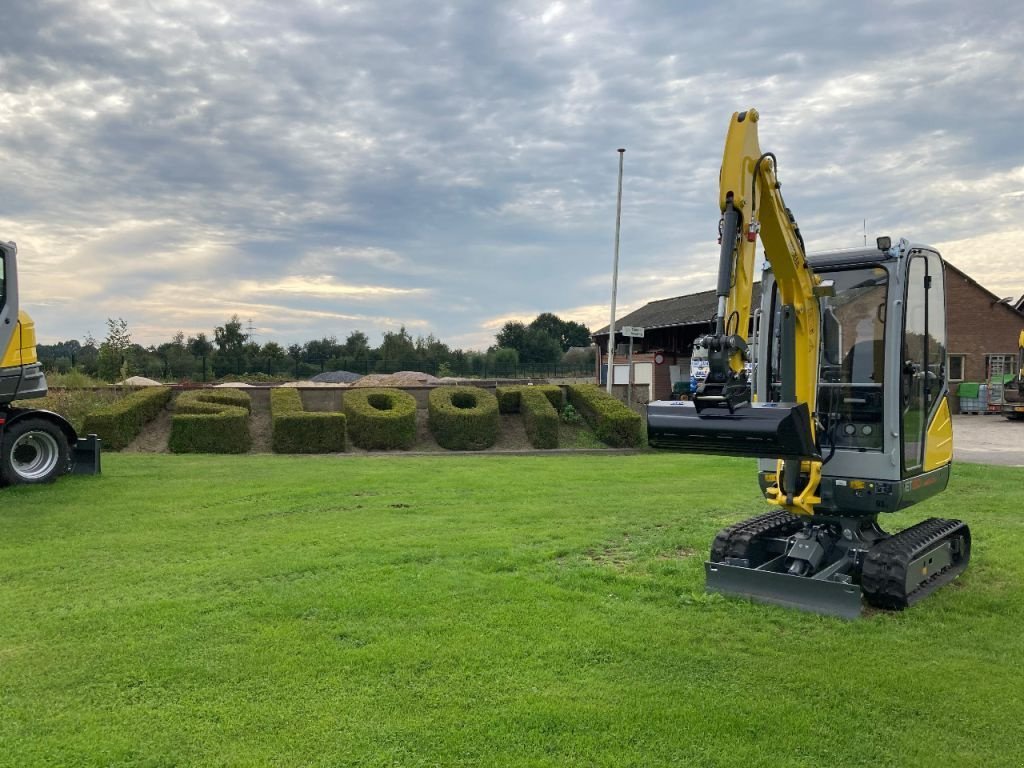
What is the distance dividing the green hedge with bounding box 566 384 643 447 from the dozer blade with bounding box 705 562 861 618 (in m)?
13.3

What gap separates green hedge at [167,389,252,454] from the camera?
1775 centimetres

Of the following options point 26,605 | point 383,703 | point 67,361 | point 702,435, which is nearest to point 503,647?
point 383,703

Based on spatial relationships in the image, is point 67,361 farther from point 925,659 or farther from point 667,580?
point 925,659

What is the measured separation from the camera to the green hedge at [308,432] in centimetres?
1823

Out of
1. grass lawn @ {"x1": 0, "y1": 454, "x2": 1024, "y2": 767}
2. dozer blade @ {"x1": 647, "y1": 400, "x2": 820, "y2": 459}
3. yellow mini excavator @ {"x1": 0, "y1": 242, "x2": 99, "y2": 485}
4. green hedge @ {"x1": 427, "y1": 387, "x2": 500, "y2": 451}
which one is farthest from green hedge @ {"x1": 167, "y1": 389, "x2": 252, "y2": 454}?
dozer blade @ {"x1": 647, "y1": 400, "x2": 820, "y2": 459}

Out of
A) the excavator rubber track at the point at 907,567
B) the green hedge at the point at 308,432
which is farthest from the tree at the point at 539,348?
the excavator rubber track at the point at 907,567

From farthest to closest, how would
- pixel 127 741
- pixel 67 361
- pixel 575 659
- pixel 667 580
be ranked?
pixel 67 361 < pixel 667 580 < pixel 575 659 < pixel 127 741

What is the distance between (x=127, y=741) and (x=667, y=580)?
4332 mm

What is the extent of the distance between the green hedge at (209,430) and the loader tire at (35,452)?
5.09m

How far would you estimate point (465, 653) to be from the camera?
5078 millimetres

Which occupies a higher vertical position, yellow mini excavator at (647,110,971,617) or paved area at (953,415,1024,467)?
yellow mini excavator at (647,110,971,617)

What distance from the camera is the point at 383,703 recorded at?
4.36 meters

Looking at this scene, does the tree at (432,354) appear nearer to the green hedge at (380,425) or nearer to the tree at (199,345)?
the tree at (199,345)

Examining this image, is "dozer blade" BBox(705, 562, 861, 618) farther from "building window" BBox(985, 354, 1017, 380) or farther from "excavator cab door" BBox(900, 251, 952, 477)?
"building window" BBox(985, 354, 1017, 380)
